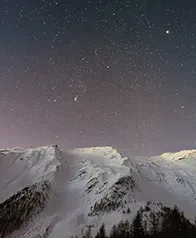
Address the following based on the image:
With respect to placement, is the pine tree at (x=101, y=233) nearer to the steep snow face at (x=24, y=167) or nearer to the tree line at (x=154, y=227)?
the tree line at (x=154, y=227)

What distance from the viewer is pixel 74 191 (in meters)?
168

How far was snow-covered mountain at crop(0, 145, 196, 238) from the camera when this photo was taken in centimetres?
14475

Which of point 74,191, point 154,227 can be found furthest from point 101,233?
point 74,191

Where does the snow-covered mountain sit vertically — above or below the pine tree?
above

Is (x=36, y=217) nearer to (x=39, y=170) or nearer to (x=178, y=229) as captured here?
Answer: (x=39, y=170)

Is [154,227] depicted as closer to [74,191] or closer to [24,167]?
[74,191]

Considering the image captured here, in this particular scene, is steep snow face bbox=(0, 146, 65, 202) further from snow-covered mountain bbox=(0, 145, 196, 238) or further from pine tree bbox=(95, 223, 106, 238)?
pine tree bbox=(95, 223, 106, 238)

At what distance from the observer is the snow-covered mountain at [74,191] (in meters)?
145

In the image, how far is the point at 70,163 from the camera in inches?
7539

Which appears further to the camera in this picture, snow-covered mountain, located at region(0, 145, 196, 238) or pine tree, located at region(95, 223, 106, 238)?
snow-covered mountain, located at region(0, 145, 196, 238)

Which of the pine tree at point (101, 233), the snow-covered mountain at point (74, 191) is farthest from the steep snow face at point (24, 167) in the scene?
the pine tree at point (101, 233)

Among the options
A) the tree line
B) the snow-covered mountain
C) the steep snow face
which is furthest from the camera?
the steep snow face

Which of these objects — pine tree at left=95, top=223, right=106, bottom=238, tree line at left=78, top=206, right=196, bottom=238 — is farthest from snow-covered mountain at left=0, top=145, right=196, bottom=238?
tree line at left=78, top=206, right=196, bottom=238

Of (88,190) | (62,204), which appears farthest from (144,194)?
(62,204)
